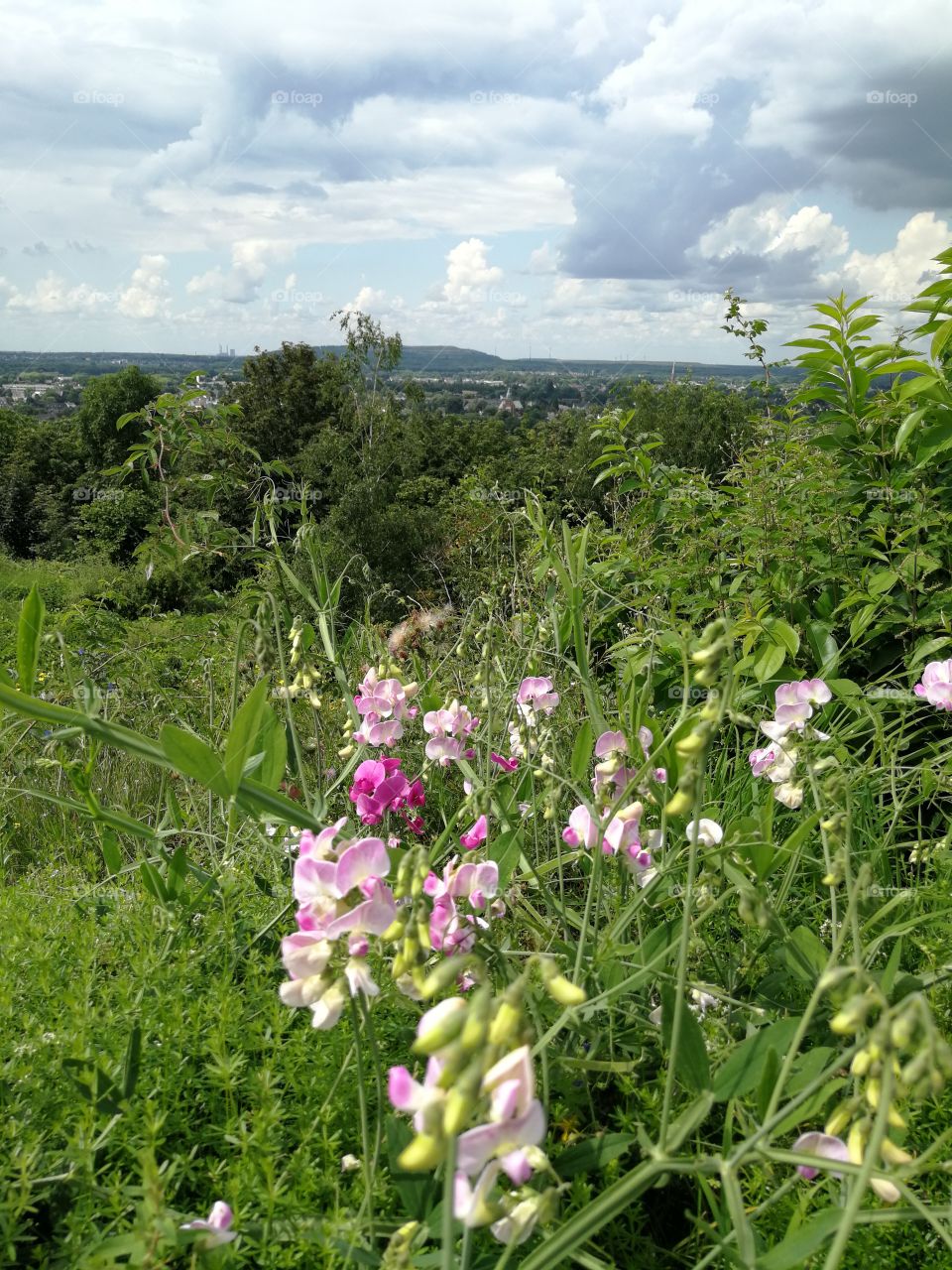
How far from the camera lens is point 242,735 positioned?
102 centimetres

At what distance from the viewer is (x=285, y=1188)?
3.42ft

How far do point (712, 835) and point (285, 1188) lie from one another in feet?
2.37

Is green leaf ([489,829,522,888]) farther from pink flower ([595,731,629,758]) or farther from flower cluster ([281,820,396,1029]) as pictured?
flower cluster ([281,820,396,1029])

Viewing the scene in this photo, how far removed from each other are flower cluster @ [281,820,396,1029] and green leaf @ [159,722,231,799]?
0.53 ft

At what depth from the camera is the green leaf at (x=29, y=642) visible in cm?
103

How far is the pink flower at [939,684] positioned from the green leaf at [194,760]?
1214 mm

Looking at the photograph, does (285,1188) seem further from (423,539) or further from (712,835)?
(423,539)

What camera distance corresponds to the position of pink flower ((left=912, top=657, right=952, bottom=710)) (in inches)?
62.3

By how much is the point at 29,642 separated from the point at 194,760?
0.84 feet

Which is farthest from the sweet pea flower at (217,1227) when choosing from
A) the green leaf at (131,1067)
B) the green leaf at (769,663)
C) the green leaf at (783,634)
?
the green leaf at (783,634)

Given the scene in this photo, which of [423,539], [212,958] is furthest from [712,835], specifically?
[423,539]

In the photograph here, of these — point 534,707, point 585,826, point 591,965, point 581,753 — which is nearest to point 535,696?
point 534,707

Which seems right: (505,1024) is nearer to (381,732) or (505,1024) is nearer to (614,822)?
(614,822)

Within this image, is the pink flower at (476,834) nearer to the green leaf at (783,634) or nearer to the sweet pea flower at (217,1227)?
the sweet pea flower at (217,1227)
